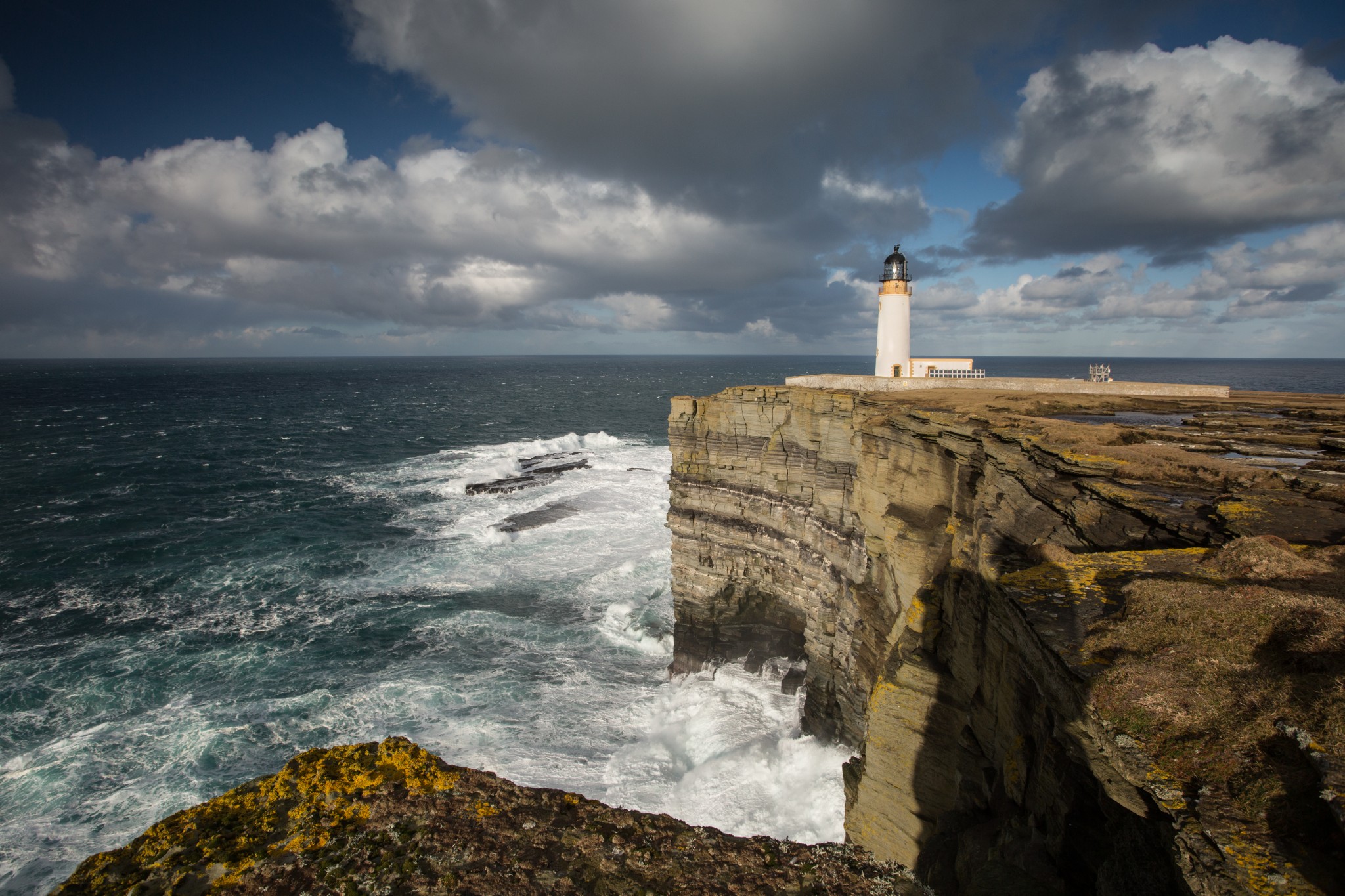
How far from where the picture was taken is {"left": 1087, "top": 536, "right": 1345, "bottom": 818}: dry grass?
149 inches

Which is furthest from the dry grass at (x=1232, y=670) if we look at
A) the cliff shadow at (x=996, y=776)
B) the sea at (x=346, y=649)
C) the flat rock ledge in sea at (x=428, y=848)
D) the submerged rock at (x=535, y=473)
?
the submerged rock at (x=535, y=473)

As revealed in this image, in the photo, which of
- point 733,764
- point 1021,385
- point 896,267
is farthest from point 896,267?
point 733,764

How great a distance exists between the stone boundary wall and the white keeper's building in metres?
7.10

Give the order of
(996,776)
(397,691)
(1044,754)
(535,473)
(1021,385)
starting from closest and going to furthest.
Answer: (1044,754) < (996,776) < (397,691) < (1021,385) < (535,473)

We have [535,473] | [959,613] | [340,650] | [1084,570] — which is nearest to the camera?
[1084,570]

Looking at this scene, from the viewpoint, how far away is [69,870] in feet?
47.1

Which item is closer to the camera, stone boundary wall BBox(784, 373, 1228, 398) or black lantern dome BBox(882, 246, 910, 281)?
stone boundary wall BBox(784, 373, 1228, 398)

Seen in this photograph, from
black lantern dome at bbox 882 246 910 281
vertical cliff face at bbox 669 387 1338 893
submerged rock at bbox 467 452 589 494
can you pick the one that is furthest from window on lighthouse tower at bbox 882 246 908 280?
submerged rock at bbox 467 452 589 494

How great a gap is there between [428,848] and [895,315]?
3856cm

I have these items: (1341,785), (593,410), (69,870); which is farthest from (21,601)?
(593,410)

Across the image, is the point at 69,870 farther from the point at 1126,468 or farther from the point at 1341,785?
the point at 1126,468

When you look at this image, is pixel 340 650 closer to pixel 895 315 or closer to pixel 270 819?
pixel 270 819

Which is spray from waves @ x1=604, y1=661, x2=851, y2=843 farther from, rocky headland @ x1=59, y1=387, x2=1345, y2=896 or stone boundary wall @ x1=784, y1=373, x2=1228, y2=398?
stone boundary wall @ x1=784, y1=373, x2=1228, y2=398

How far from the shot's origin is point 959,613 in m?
10.4
